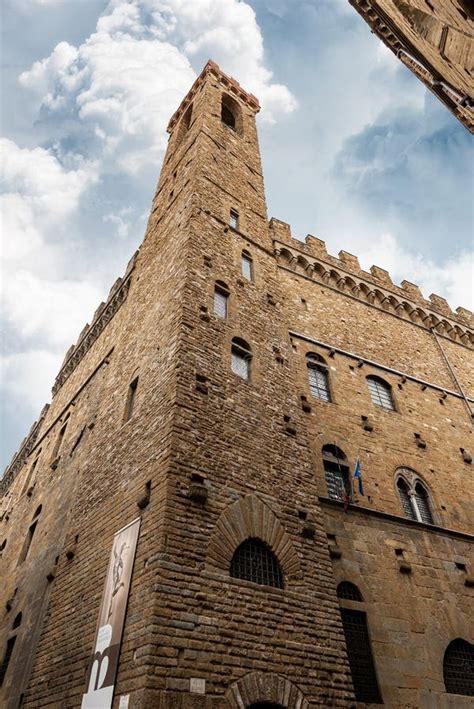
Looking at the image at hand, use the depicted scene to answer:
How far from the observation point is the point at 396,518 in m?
9.57

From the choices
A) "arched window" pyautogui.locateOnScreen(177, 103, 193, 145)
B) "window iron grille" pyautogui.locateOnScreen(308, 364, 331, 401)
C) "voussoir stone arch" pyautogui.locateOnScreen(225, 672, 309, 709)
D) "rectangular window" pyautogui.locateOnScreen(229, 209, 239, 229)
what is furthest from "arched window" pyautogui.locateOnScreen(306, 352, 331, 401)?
"arched window" pyautogui.locateOnScreen(177, 103, 193, 145)

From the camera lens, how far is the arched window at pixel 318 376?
1159cm

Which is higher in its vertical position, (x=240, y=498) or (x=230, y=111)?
(x=230, y=111)

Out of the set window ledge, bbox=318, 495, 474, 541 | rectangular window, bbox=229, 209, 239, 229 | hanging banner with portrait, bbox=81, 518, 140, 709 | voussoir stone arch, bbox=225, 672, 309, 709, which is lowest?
voussoir stone arch, bbox=225, 672, 309, 709

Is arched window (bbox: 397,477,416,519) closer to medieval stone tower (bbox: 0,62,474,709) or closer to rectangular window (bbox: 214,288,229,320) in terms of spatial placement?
medieval stone tower (bbox: 0,62,474,709)

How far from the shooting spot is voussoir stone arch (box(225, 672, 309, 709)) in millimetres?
5254

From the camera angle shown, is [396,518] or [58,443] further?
[58,443]

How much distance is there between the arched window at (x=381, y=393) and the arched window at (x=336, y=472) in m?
2.47

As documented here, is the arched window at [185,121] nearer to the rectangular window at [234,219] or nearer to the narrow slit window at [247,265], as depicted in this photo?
the rectangular window at [234,219]

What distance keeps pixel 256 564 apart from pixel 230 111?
58.1 ft

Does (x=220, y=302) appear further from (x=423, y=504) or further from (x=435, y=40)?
(x=435, y=40)

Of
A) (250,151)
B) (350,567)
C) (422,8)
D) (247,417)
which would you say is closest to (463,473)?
(350,567)

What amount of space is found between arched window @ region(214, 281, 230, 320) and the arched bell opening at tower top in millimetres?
10897

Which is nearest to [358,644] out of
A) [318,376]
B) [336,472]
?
[336,472]
